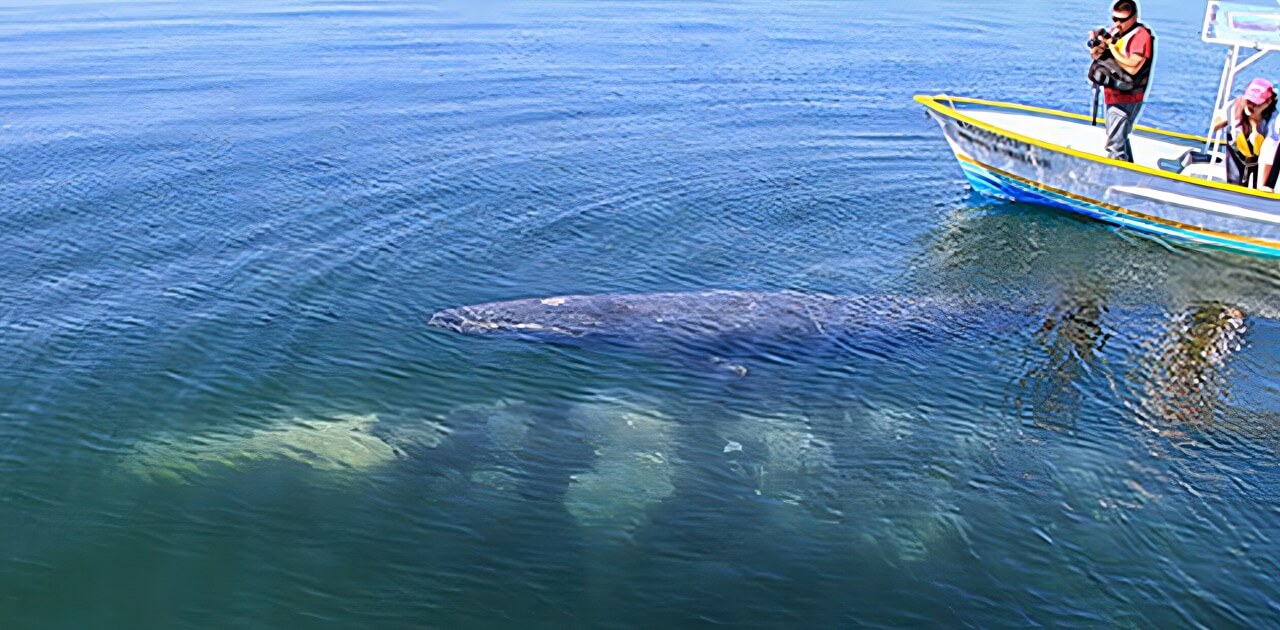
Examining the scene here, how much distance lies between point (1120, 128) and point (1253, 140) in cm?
245

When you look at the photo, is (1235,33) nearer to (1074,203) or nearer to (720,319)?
(1074,203)

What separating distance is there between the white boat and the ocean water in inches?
22.2

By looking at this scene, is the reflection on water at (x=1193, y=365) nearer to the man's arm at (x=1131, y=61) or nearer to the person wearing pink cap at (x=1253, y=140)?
the person wearing pink cap at (x=1253, y=140)

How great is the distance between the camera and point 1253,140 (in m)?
20.3

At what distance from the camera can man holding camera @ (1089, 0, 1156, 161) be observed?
21.0 metres

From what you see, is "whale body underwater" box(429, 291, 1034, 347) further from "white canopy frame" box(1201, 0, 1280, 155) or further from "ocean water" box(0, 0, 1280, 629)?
"white canopy frame" box(1201, 0, 1280, 155)

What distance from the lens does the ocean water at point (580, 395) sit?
35.0ft

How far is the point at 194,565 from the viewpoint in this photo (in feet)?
35.7

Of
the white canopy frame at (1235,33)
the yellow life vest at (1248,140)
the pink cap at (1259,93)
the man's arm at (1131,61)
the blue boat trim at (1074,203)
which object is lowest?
the blue boat trim at (1074,203)

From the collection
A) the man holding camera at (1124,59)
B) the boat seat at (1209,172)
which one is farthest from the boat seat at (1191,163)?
the man holding camera at (1124,59)

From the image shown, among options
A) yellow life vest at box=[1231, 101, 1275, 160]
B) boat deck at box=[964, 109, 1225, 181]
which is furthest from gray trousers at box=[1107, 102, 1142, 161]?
yellow life vest at box=[1231, 101, 1275, 160]

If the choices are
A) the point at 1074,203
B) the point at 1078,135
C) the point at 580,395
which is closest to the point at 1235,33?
the point at 1078,135

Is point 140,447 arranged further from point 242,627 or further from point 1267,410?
point 1267,410

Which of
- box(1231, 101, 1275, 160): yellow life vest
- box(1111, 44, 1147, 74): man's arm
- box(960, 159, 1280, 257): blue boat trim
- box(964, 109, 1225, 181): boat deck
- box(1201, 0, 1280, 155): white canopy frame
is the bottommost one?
box(960, 159, 1280, 257): blue boat trim
